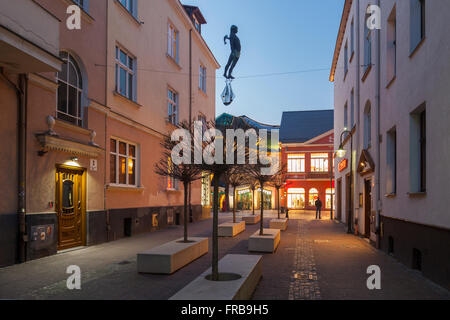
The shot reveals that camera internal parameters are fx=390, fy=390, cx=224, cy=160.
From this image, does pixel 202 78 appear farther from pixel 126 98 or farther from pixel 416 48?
pixel 416 48

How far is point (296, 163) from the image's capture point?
45875 mm

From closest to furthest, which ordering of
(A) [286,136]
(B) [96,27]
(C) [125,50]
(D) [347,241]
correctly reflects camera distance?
(B) [96,27]
(D) [347,241]
(C) [125,50]
(A) [286,136]

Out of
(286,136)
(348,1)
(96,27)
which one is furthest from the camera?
(286,136)

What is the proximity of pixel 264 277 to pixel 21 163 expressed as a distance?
650 cm

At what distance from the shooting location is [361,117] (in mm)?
16266

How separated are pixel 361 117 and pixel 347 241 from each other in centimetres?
517

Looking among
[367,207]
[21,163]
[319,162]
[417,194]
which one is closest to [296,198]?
[319,162]

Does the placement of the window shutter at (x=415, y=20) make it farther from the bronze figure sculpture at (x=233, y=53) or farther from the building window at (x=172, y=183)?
the building window at (x=172, y=183)

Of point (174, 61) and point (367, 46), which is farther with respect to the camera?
point (174, 61)

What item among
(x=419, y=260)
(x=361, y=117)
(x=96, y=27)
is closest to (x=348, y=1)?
(x=361, y=117)

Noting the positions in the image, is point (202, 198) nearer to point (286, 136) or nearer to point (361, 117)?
point (361, 117)

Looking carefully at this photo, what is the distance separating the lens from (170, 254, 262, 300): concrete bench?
5.12 meters

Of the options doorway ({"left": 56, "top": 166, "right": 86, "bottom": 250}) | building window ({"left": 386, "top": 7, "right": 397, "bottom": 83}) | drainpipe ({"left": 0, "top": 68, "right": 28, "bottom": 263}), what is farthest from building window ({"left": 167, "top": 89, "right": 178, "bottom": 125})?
building window ({"left": 386, "top": 7, "right": 397, "bottom": 83})

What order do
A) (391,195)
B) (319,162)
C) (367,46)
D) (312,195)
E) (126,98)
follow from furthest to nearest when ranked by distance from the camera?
1. (319,162)
2. (312,195)
3. (367,46)
4. (126,98)
5. (391,195)
